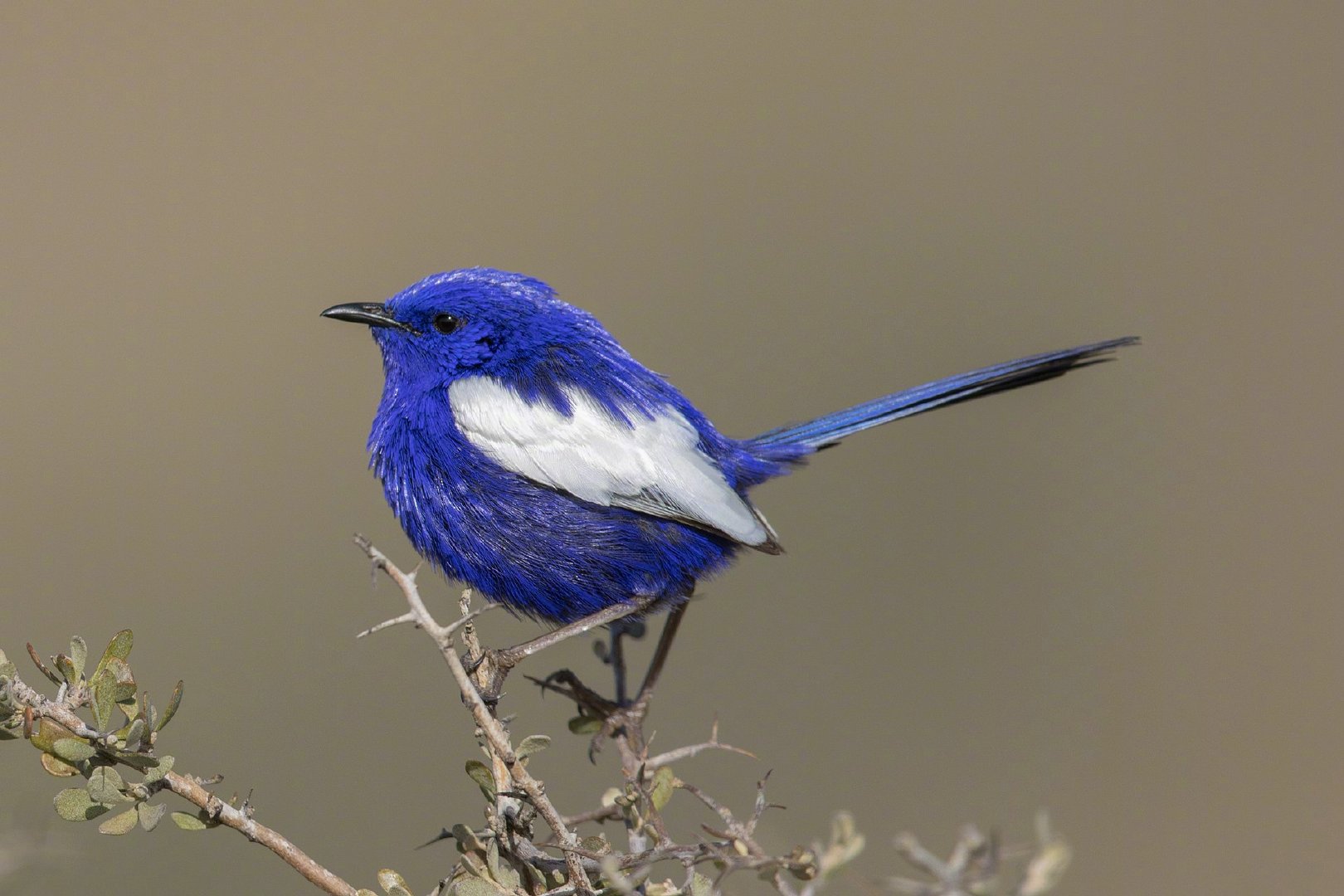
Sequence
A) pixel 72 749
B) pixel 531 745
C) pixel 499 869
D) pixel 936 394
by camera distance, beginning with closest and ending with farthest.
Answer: pixel 72 749 → pixel 499 869 → pixel 531 745 → pixel 936 394

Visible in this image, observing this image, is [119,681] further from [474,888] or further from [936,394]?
[936,394]

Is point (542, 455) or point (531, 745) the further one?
point (542, 455)

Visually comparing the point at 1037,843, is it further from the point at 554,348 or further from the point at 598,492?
the point at 554,348

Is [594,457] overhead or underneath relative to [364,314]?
underneath

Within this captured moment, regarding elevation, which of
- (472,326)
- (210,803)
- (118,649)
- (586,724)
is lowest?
(586,724)

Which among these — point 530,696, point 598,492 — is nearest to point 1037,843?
point 598,492

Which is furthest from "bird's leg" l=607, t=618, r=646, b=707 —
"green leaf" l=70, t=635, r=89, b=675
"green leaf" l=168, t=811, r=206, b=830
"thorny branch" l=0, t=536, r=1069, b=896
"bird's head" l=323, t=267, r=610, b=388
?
"green leaf" l=70, t=635, r=89, b=675

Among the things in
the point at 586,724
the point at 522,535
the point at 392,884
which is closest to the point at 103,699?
the point at 392,884

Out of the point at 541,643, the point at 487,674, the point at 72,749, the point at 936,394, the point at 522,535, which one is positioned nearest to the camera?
the point at 72,749

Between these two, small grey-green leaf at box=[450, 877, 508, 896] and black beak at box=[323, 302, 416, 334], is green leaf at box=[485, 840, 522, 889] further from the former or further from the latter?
Result: black beak at box=[323, 302, 416, 334]
